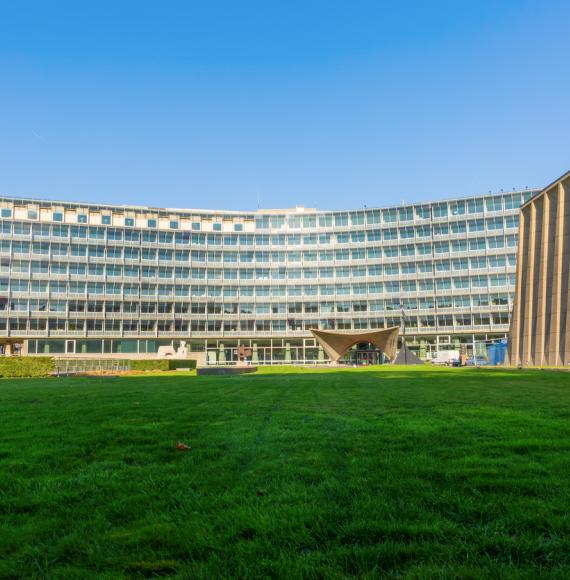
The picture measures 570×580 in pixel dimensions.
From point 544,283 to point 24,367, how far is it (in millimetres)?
38004

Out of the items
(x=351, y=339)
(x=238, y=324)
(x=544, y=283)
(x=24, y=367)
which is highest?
(x=544, y=283)

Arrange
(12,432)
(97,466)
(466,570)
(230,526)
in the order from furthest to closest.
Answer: (12,432)
(97,466)
(230,526)
(466,570)

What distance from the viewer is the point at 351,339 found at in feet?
242

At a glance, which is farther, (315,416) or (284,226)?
(284,226)

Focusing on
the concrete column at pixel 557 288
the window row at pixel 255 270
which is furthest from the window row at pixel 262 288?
the concrete column at pixel 557 288

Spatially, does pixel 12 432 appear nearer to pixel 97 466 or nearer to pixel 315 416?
pixel 97 466

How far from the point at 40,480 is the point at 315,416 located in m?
5.26

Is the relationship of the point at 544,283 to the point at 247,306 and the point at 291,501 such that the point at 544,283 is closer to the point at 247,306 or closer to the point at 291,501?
the point at 291,501

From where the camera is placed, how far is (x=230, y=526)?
11.7 ft

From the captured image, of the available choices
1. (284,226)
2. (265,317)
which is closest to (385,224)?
(284,226)

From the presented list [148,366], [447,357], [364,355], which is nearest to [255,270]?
[364,355]

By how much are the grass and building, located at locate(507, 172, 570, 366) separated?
107 feet

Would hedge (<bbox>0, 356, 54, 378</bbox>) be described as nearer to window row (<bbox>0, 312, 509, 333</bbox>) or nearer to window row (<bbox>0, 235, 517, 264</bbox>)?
window row (<bbox>0, 312, 509, 333</bbox>)

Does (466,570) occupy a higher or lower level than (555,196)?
lower
